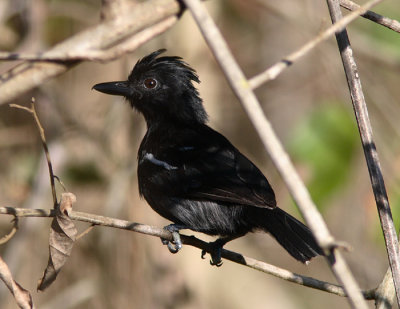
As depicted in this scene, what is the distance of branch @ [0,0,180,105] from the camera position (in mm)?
1650

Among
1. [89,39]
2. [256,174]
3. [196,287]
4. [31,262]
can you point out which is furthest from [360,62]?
[89,39]

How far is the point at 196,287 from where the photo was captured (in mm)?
5324

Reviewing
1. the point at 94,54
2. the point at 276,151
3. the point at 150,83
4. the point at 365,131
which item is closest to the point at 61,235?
the point at 94,54

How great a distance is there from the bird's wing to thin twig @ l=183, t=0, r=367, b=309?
1.46m

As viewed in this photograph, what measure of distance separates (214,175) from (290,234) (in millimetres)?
512

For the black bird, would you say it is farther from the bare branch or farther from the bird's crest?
the bare branch

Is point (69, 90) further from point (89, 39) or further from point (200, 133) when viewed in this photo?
point (89, 39)

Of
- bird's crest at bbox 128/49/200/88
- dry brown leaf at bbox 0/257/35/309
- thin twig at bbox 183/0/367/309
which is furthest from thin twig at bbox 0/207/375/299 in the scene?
bird's crest at bbox 128/49/200/88

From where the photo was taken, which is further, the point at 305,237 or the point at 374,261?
the point at 374,261

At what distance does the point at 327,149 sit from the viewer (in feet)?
13.8

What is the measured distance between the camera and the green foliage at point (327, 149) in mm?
4098

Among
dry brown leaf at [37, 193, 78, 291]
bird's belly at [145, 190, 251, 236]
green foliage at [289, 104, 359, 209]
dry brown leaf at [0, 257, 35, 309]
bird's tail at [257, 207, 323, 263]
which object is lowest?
dry brown leaf at [0, 257, 35, 309]

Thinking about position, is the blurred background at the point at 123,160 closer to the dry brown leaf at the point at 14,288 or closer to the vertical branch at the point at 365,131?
the vertical branch at the point at 365,131

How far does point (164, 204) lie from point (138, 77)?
1.05m
